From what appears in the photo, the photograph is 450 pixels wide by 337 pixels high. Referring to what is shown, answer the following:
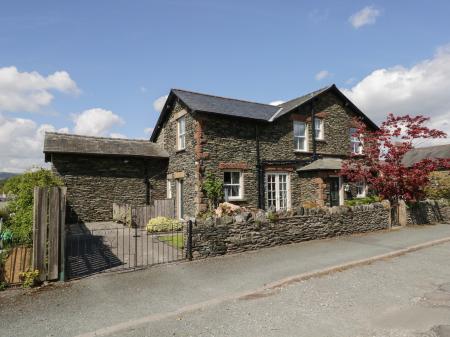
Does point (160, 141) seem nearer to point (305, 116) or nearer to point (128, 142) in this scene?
point (128, 142)

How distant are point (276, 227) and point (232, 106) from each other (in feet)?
28.6

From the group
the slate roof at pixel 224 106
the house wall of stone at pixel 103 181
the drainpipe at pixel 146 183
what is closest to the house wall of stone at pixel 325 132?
the slate roof at pixel 224 106

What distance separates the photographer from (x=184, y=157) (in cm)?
1695

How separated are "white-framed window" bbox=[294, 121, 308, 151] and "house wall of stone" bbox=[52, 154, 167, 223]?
8.03 m

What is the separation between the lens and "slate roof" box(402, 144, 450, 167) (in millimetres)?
32125

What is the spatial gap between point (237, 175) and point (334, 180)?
5.66 m

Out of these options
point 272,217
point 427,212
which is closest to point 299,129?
point 427,212

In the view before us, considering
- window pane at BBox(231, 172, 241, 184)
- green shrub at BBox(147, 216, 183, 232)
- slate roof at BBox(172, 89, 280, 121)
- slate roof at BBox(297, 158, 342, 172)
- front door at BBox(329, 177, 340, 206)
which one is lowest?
green shrub at BBox(147, 216, 183, 232)

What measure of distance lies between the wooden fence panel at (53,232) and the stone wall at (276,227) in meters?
3.65

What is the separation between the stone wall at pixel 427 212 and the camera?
640 inches

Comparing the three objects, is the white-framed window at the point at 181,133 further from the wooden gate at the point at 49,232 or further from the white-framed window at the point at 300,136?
the wooden gate at the point at 49,232

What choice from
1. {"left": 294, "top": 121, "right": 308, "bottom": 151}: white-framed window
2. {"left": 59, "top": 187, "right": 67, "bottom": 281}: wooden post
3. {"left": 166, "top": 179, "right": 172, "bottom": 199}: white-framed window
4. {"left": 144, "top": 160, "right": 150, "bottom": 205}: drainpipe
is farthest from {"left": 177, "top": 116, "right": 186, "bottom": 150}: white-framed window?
{"left": 59, "top": 187, "right": 67, "bottom": 281}: wooden post

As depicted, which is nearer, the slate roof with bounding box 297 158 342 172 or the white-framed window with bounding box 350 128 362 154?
the slate roof with bounding box 297 158 342 172

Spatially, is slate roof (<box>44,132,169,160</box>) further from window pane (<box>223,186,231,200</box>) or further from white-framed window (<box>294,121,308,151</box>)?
white-framed window (<box>294,121,308,151</box>)
